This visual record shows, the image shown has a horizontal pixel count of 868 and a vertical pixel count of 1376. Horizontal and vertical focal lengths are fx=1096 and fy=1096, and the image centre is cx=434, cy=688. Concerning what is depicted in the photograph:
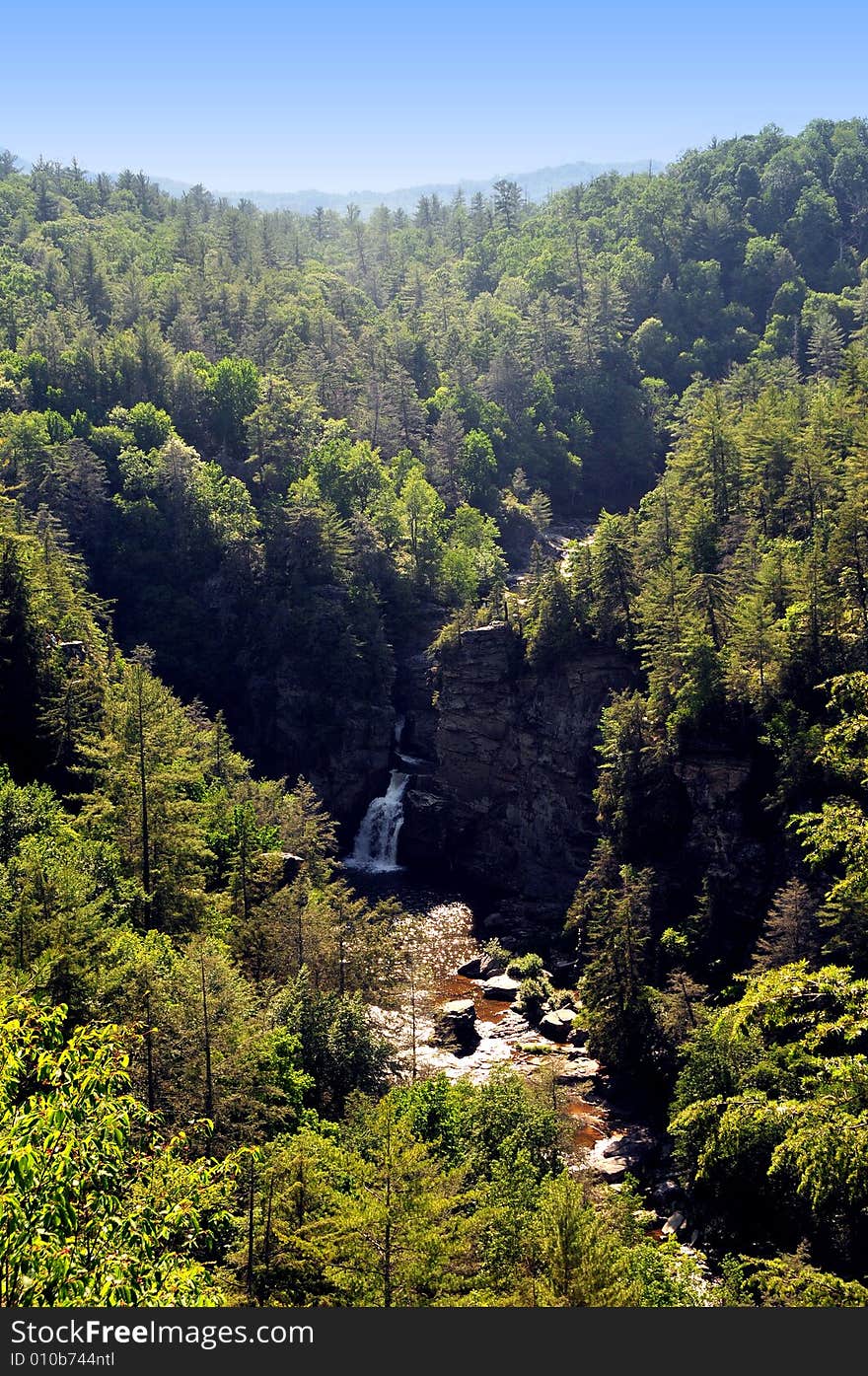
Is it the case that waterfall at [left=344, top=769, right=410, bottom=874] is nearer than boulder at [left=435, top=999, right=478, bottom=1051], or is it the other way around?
boulder at [left=435, top=999, right=478, bottom=1051]

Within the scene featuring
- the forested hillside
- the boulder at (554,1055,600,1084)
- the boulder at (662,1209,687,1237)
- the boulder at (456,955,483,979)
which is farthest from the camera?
the boulder at (456,955,483,979)

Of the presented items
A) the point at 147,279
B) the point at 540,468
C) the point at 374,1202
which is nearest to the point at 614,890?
the point at 374,1202

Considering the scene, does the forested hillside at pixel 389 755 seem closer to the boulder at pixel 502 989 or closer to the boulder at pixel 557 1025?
the boulder at pixel 502 989

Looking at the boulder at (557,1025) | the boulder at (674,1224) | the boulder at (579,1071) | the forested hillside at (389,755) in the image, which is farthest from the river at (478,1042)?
the boulder at (674,1224)

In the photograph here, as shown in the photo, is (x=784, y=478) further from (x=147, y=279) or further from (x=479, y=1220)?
(x=147, y=279)

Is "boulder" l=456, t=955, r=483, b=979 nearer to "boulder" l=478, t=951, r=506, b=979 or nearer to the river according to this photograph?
"boulder" l=478, t=951, r=506, b=979

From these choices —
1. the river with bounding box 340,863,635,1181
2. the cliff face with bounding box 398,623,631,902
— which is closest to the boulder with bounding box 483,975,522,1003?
the river with bounding box 340,863,635,1181

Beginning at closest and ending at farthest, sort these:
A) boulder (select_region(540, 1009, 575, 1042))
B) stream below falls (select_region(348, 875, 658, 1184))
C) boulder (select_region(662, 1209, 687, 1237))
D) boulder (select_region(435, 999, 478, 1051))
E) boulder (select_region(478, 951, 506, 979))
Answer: boulder (select_region(662, 1209, 687, 1237))
stream below falls (select_region(348, 875, 658, 1184))
boulder (select_region(435, 999, 478, 1051))
boulder (select_region(540, 1009, 575, 1042))
boulder (select_region(478, 951, 506, 979))
